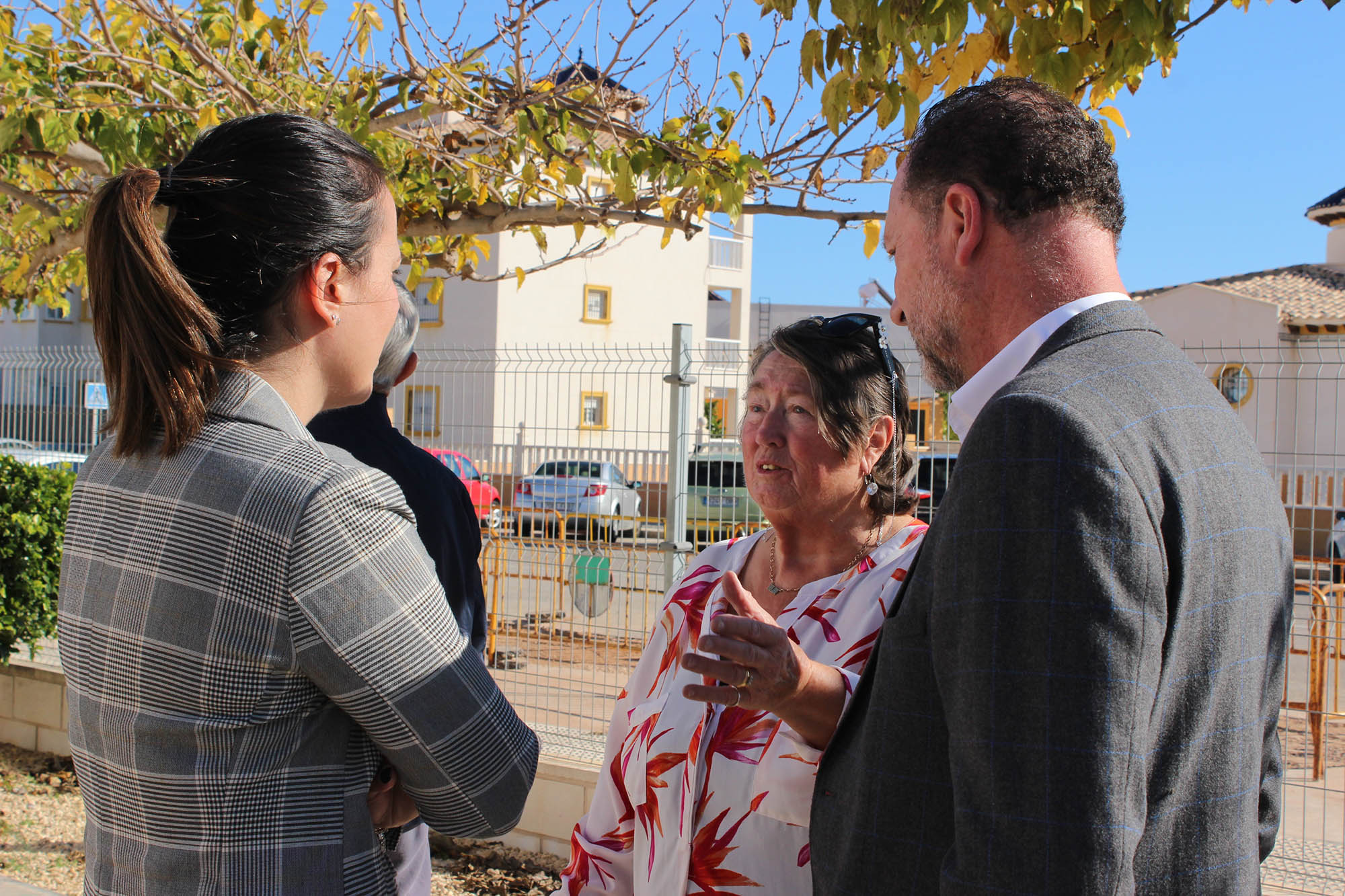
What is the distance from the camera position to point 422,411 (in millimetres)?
6176

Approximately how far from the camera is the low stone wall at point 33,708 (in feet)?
20.6

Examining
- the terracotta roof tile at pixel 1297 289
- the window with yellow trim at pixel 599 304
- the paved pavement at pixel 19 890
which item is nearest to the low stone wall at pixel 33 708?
the paved pavement at pixel 19 890

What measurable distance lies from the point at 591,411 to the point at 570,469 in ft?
1.19

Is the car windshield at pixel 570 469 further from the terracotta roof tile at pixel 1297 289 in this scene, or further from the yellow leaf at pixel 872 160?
the terracotta roof tile at pixel 1297 289

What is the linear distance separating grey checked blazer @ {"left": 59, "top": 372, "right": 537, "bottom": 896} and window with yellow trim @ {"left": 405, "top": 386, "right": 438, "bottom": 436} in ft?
15.6

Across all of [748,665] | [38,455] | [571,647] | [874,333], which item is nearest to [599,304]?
[38,455]

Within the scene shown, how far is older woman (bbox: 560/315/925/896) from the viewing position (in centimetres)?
165

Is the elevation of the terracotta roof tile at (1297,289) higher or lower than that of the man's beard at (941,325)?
higher

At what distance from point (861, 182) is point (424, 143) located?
205 cm

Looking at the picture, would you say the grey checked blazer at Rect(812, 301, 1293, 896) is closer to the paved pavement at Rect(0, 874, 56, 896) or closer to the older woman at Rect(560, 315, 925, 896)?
the older woman at Rect(560, 315, 925, 896)

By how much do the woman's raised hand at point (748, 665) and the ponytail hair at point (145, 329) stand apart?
0.77m

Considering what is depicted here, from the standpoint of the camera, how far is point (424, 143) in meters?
4.75

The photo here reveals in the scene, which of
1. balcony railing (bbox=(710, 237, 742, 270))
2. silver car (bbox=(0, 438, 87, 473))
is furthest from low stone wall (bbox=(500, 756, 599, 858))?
balcony railing (bbox=(710, 237, 742, 270))

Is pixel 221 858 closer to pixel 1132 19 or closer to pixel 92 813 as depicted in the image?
pixel 92 813
